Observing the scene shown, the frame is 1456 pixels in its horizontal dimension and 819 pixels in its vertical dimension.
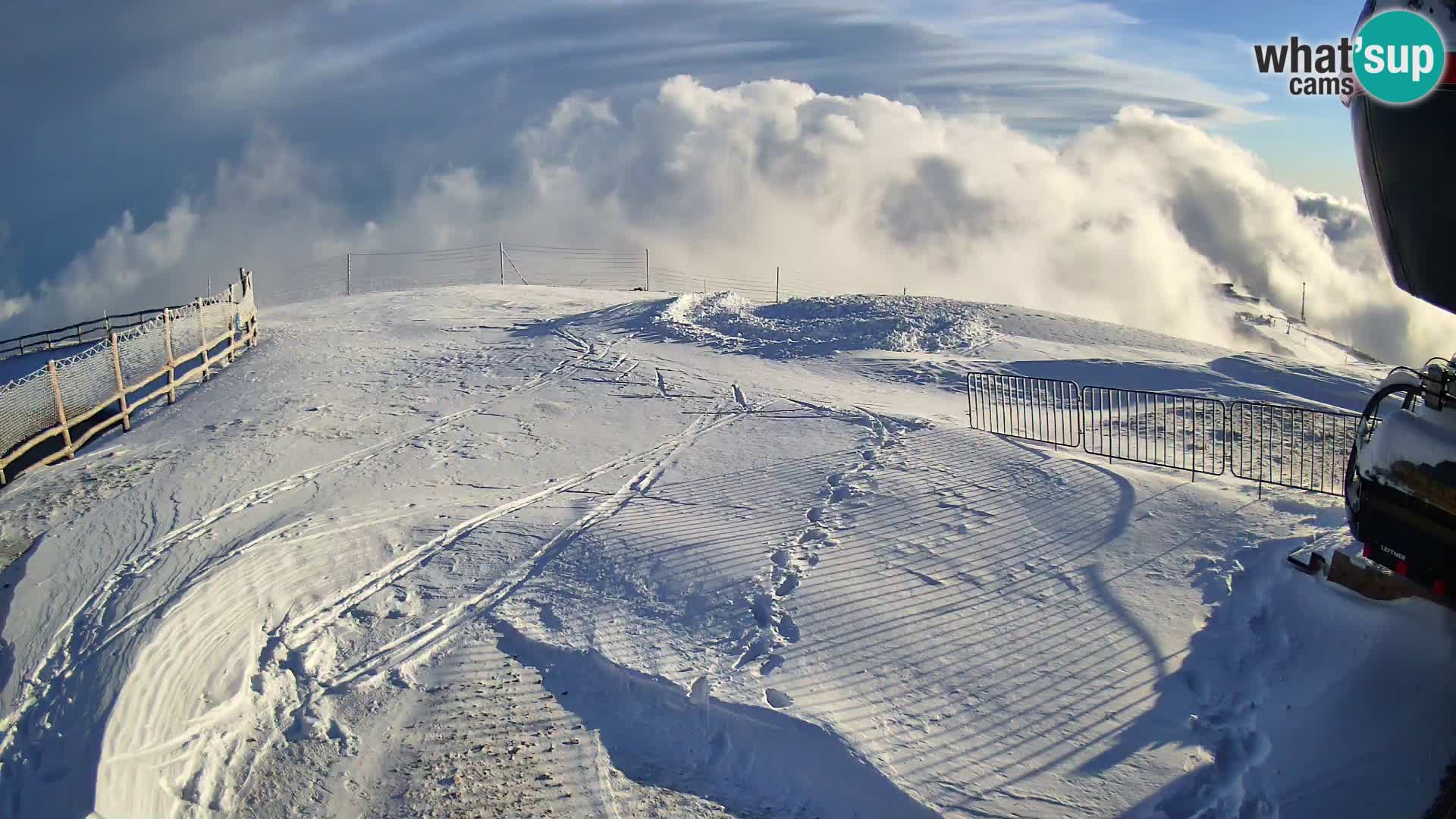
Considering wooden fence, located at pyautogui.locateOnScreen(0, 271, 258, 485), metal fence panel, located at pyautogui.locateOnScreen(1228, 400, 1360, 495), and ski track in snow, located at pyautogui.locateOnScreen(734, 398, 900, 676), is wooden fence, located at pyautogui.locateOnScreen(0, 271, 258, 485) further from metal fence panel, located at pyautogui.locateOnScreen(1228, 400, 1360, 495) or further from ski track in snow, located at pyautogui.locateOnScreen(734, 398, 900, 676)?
metal fence panel, located at pyautogui.locateOnScreen(1228, 400, 1360, 495)

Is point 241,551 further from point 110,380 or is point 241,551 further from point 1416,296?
point 1416,296

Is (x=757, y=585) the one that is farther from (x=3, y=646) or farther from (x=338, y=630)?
(x=3, y=646)

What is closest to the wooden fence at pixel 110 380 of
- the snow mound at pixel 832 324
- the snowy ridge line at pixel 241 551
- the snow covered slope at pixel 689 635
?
the snow covered slope at pixel 689 635

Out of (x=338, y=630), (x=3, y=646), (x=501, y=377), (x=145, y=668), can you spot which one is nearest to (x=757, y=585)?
(x=338, y=630)

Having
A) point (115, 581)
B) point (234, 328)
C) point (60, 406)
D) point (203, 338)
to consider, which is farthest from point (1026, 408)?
point (234, 328)

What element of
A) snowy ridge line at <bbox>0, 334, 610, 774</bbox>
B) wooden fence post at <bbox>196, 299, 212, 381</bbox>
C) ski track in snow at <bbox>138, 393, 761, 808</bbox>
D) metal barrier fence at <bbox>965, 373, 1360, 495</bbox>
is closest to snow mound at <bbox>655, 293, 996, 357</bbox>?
metal barrier fence at <bbox>965, 373, 1360, 495</bbox>

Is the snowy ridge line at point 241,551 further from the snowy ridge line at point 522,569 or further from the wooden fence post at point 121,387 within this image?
the wooden fence post at point 121,387
